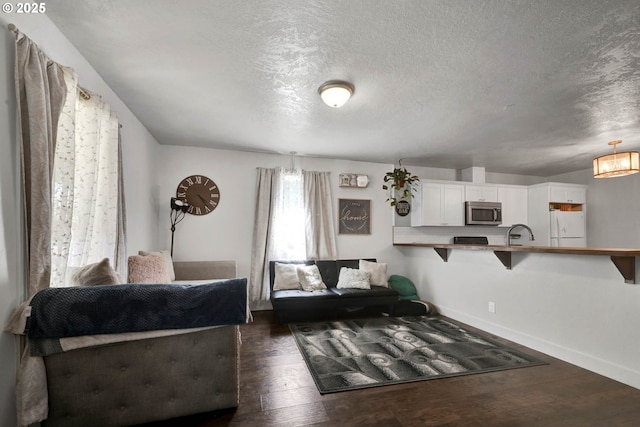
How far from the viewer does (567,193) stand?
517 cm

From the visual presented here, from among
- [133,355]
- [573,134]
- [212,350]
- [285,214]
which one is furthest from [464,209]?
[133,355]

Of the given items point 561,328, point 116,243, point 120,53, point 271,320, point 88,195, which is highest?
point 120,53

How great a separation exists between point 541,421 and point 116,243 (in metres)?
3.45

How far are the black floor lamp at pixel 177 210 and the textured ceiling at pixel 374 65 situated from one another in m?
0.93

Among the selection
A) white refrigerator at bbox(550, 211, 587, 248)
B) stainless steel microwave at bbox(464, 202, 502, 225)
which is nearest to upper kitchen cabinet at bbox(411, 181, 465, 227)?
stainless steel microwave at bbox(464, 202, 502, 225)

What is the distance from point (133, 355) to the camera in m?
1.60

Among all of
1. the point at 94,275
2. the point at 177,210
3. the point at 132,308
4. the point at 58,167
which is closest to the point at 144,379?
the point at 132,308

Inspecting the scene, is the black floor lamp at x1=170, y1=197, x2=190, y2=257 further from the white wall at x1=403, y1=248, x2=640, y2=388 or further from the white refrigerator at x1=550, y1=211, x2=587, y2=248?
the white refrigerator at x1=550, y1=211, x2=587, y2=248

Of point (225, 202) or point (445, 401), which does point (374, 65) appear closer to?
point (445, 401)

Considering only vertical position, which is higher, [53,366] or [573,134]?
[573,134]

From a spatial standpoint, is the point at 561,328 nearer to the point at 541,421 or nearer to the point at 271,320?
the point at 541,421

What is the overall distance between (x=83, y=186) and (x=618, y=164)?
5.55 meters

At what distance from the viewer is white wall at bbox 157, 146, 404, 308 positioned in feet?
13.5

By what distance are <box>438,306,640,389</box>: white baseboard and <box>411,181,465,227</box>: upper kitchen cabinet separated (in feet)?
5.85
